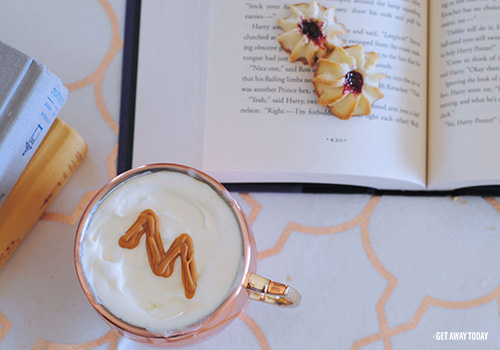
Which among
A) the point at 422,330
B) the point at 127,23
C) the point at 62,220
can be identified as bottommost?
the point at 422,330

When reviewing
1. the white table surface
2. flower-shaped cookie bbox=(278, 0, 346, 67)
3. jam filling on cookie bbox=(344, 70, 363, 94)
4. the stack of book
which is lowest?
the white table surface

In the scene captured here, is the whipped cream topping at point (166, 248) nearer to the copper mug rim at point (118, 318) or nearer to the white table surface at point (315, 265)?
the copper mug rim at point (118, 318)

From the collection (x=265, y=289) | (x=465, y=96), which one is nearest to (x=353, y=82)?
(x=465, y=96)

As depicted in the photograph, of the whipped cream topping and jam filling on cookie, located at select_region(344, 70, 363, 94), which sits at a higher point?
jam filling on cookie, located at select_region(344, 70, 363, 94)

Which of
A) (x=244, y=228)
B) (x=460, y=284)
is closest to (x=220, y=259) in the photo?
(x=244, y=228)

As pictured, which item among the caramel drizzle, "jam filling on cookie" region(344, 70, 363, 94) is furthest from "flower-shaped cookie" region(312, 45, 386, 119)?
the caramel drizzle

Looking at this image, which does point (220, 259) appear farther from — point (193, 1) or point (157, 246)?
point (193, 1)

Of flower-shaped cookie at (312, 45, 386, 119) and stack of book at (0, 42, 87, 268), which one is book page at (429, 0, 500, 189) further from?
stack of book at (0, 42, 87, 268)
